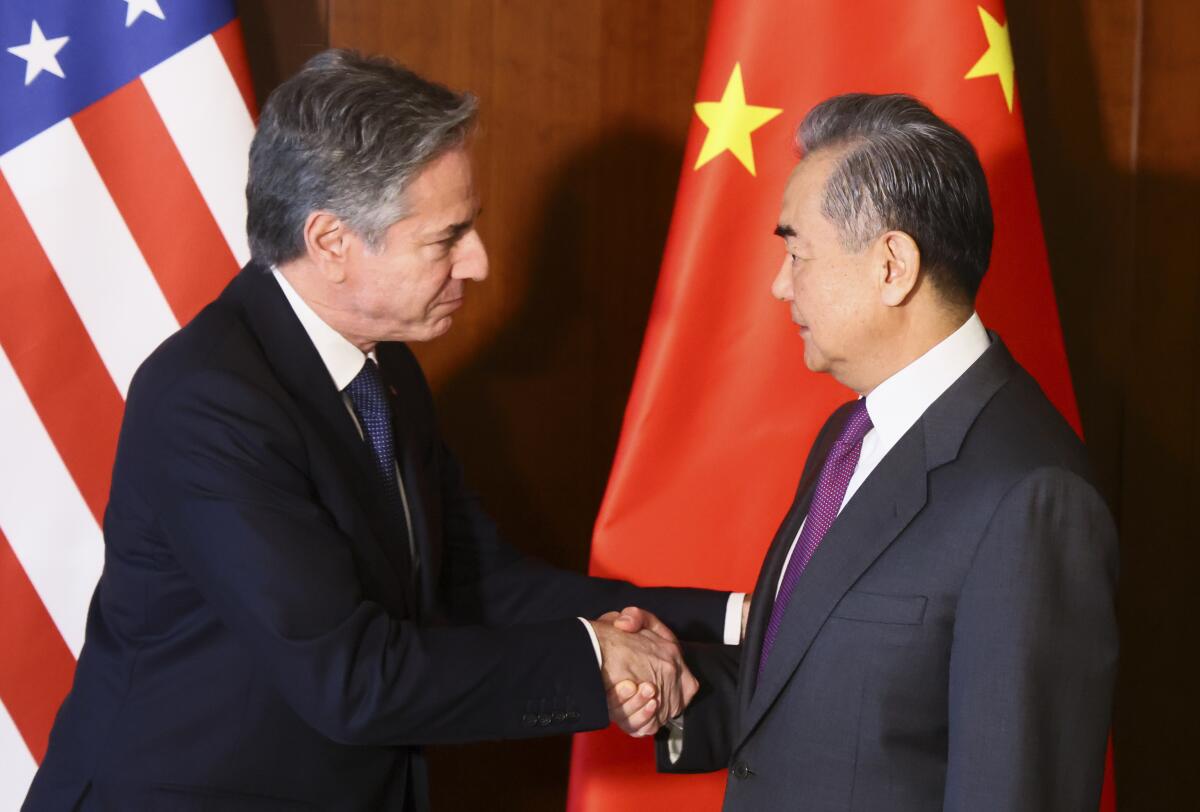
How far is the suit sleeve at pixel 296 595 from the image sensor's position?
1.58 m

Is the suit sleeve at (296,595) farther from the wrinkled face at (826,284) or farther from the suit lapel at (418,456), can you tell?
the wrinkled face at (826,284)

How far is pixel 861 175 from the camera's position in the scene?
1488 mm

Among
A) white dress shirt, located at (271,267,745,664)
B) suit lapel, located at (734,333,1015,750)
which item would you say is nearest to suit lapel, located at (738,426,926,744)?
suit lapel, located at (734,333,1015,750)

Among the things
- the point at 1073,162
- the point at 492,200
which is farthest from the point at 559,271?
the point at 1073,162

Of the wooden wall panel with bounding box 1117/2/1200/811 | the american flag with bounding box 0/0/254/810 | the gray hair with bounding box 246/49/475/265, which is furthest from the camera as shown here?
the wooden wall panel with bounding box 1117/2/1200/811

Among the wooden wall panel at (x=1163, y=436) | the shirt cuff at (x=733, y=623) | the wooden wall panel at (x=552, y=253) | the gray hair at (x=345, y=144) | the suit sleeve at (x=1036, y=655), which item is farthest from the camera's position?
the wooden wall panel at (x=1163, y=436)

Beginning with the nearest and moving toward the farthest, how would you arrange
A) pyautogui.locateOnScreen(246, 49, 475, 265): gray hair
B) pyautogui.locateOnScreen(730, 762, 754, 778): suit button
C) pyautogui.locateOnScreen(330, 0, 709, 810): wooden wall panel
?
pyautogui.locateOnScreen(730, 762, 754, 778): suit button, pyautogui.locateOnScreen(246, 49, 475, 265): gray hair, pyautogui.locateOnScreen(330, 0, 709, 810): wooden wall panel

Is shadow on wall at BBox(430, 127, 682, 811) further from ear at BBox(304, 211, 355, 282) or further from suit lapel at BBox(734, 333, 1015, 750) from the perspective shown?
suit lapel at BBox(734, 333, 1015, 750)

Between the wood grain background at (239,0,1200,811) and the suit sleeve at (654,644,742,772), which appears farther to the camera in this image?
the wood grain background at (239,0,1200,811)

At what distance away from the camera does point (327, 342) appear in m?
1.81

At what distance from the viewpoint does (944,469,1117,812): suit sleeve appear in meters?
1.29

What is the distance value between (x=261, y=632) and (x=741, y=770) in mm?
598

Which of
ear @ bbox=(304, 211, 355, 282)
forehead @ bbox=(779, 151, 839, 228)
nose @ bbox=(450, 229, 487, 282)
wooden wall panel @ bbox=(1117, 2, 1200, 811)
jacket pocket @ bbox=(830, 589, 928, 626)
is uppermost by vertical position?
ear @ bbox=(304, 211, 355, 282)

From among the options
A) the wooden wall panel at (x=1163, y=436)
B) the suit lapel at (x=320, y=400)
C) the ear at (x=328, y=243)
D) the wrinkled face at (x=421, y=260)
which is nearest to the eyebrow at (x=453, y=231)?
the wrinkled face at (x=421, y=260)
